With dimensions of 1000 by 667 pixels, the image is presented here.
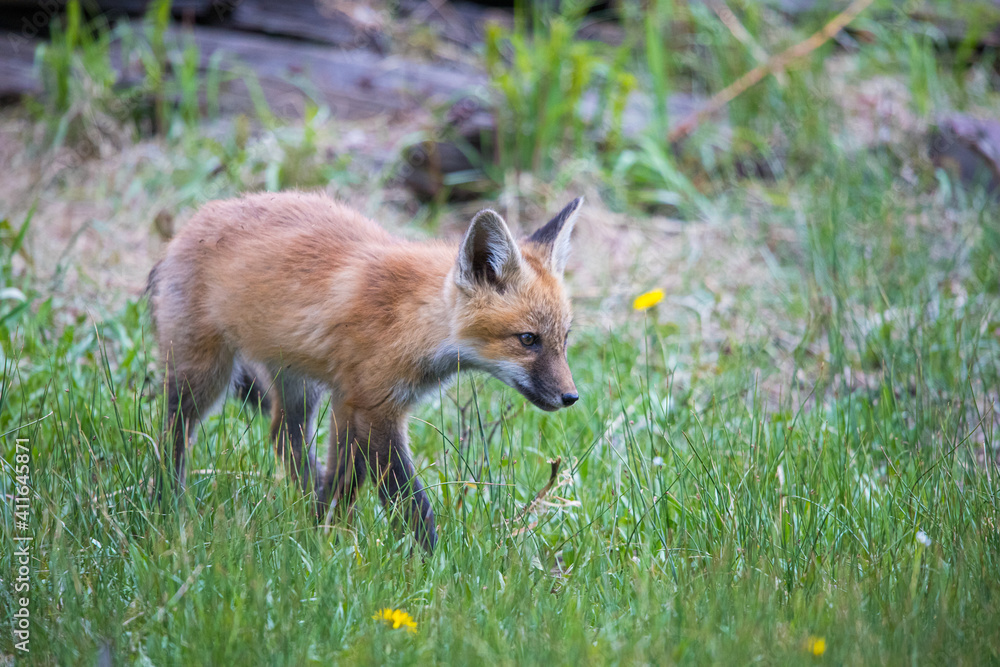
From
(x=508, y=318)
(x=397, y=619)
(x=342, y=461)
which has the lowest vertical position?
(x=342, y=461)

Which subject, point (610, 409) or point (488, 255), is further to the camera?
point (610, 409)

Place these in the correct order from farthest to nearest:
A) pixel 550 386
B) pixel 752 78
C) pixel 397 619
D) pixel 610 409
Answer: pixel 752 78, pixel 610 409, pixel 550 386, pixel 397 619

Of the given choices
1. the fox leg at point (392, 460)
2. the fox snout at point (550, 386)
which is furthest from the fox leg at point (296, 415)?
the fox snout at point (550, 386)

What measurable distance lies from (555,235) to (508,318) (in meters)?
0.64

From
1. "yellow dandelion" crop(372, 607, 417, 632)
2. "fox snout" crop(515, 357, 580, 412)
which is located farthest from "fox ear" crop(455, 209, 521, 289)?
"yellow dandelion" crop(372, 607, 417, 632)

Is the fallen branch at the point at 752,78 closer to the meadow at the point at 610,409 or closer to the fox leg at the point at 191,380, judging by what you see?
the meadow at the point at 610,409

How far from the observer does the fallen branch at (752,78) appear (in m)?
9.00

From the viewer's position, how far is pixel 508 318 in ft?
13.0

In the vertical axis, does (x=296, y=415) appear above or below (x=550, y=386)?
below

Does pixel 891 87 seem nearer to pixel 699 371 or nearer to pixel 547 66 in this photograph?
pixel 547 66

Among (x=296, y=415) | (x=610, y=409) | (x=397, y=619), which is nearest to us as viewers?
(x=397, y=619)

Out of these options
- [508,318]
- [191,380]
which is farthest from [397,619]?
[191,380]

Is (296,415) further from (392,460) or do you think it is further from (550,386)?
(550,386)

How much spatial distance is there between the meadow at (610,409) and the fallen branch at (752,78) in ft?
0.66
